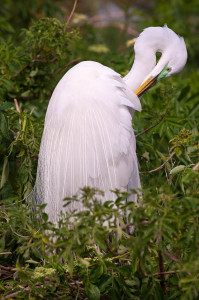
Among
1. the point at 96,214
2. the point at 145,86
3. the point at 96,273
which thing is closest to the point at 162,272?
the point at 96,273

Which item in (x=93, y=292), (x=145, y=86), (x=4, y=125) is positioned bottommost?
(x=93, y=292)

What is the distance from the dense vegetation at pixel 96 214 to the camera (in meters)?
1.48

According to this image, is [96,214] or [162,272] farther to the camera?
[162,272]

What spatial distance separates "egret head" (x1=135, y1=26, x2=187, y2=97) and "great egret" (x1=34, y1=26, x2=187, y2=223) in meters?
0.25

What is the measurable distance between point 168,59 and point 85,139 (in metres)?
0.63

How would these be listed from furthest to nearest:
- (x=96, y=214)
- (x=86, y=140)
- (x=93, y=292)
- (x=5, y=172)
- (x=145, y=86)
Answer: (x=145, y=86) < (x=5, y=172) < (x=86, y=140) < (x=93, y=292) < (x=96, y=214)

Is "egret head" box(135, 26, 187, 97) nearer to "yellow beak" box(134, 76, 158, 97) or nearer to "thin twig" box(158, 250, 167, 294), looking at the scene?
"yellow beak" box(134, 76, 158, 97)

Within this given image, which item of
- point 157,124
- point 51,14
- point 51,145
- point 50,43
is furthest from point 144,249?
point 51,14

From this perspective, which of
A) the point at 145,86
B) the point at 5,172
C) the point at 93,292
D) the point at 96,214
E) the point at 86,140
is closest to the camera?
the point at 96,214

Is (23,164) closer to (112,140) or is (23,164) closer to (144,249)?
(112,140)

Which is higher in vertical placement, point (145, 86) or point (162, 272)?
point (145, 86)

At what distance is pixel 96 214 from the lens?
4.79 feet

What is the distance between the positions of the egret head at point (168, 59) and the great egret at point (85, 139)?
0.81 ft

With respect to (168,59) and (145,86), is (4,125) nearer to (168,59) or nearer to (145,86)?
(145,86)
